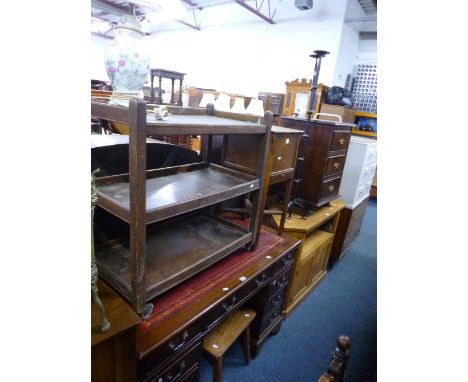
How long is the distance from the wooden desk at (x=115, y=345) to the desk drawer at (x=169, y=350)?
0.06m

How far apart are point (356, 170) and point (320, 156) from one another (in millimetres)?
774

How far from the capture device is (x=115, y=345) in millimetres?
912

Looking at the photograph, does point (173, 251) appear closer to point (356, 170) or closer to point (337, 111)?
point (356, 170)

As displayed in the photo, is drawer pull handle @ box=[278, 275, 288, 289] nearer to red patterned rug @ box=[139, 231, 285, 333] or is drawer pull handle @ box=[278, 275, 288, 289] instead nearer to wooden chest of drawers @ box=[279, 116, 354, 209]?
red patterned rug @ box=[139, 231, 285, 333]

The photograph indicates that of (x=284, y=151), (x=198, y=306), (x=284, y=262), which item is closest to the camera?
(x=198, y=306)

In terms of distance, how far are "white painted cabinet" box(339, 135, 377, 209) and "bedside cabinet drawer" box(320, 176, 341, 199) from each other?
0.30 m

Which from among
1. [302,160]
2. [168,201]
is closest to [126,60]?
[168,201]

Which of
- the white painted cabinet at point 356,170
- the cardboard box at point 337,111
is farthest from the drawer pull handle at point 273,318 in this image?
the cardboard box at point 337,111

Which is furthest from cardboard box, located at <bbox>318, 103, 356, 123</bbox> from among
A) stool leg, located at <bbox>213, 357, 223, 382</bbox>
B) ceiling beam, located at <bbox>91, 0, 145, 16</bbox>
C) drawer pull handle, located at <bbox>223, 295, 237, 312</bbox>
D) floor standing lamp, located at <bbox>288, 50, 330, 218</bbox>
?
stool leg, located at <bbox>213, 357, 223, 382</bbox>

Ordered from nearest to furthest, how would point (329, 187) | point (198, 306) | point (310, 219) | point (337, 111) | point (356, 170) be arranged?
point (198, 306)
point (310, 219)
point (329, 187)
point (356, 170)
point (337, 111)

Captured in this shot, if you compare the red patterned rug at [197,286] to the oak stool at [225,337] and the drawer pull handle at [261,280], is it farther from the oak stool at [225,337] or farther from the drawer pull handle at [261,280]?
the oak stool at [225,337]
